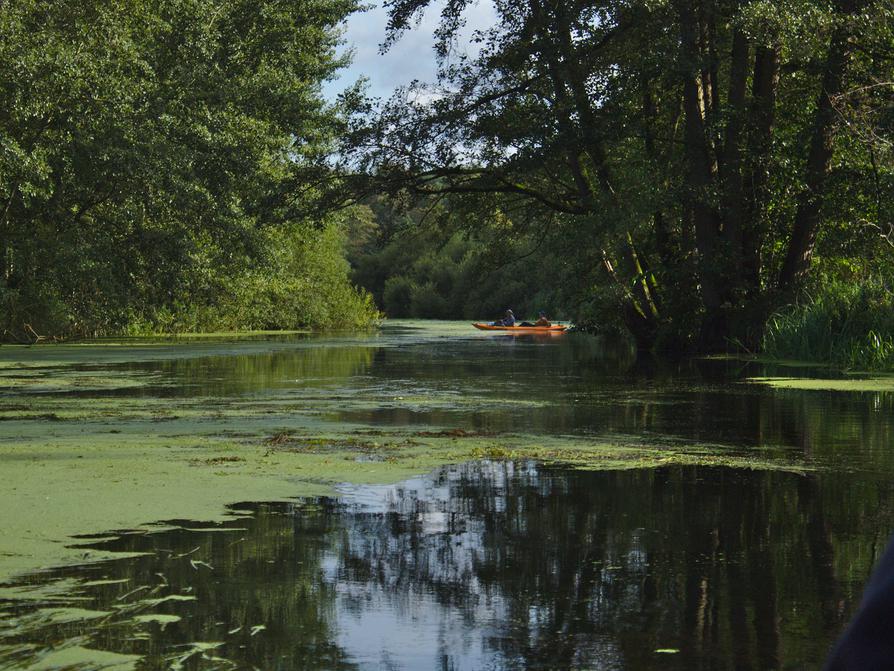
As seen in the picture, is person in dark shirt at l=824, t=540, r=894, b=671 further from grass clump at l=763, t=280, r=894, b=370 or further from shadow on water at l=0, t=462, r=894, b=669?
grass clump at l=763, t=280, r=894, b=370

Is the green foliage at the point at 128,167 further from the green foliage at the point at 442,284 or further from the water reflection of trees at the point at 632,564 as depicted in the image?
the green foliage at the point at 442,284

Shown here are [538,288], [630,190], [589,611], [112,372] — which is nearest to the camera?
[589,611]

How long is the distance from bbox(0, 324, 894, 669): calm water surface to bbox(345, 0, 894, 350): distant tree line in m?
9.33

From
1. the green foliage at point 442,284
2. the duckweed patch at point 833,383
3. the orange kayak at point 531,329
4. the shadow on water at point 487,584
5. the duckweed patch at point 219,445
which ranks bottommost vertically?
the shadow on water at point 487,584

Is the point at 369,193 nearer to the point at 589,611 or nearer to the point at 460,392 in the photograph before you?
the point at 460,392

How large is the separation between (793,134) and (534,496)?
45.0 feet

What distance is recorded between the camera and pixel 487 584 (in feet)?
12.2

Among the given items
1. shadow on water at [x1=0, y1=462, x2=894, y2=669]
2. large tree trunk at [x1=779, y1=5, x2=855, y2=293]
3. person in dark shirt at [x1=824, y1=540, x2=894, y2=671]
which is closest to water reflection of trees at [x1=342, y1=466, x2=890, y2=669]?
shadow on water at [x1=0, y1=462, x2=894, y2=669]

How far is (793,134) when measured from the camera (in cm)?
1761

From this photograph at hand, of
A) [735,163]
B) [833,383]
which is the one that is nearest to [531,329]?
[735,163]

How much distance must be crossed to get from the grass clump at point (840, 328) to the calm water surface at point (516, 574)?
7.59 metres

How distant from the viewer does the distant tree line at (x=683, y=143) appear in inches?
629

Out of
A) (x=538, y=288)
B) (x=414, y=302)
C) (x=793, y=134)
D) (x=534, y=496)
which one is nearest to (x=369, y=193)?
(x=793, y=134)

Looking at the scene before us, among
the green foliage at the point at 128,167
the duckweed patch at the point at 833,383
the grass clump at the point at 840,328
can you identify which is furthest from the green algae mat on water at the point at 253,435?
the green foliage at the point at 128,167
